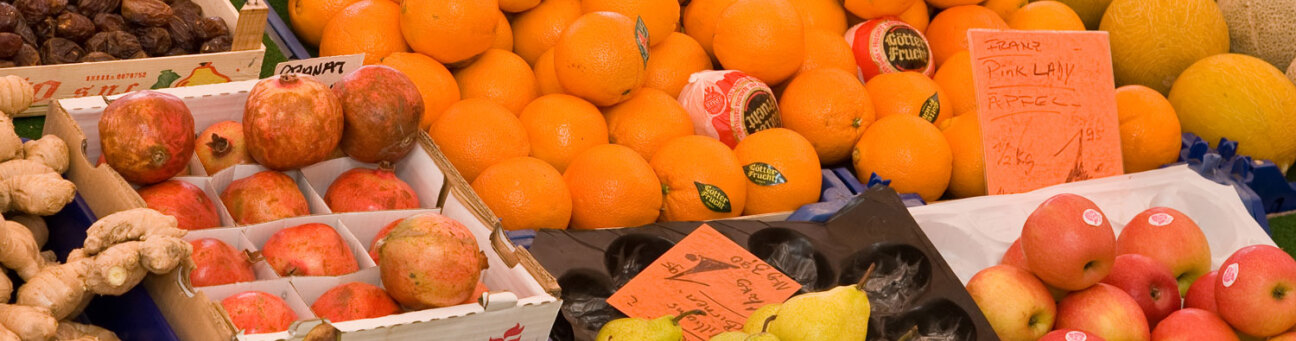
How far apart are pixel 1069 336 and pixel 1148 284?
34cm

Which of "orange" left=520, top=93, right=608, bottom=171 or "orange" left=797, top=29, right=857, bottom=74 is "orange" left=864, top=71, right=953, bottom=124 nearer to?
"orange" left=797, top=29, right=857, bottom=74

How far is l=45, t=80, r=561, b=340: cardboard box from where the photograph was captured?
1.36 metres

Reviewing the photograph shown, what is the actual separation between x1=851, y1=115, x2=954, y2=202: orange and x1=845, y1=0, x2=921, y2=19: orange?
42 centimetres

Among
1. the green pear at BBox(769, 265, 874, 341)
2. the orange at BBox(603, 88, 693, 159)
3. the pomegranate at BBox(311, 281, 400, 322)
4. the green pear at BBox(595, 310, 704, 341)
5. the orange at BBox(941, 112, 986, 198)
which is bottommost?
the orange at BBox(941, 112, 986, 198)

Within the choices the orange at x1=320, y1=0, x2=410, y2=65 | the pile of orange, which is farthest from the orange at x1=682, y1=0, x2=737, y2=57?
the orange at x1=320, y1=0, x2=410, y2=65

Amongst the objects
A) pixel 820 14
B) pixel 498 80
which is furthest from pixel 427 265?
pixel 820 14

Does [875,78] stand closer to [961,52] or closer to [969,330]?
[961,52]

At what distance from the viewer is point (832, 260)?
214 cm

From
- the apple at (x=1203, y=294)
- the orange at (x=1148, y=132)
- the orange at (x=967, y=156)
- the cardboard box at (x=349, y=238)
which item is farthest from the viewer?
the orange at (x=1148, y=132)

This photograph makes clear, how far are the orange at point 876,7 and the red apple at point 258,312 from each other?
6.17 ft

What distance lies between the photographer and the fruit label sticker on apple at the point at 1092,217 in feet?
6.55

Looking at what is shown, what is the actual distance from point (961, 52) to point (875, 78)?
265mm

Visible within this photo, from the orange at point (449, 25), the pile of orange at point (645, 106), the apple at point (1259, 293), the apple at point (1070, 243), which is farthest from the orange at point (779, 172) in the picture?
the apple at point (1259, 293)

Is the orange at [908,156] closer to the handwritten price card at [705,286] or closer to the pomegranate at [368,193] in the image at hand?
the handwritten price card at [705,286]
